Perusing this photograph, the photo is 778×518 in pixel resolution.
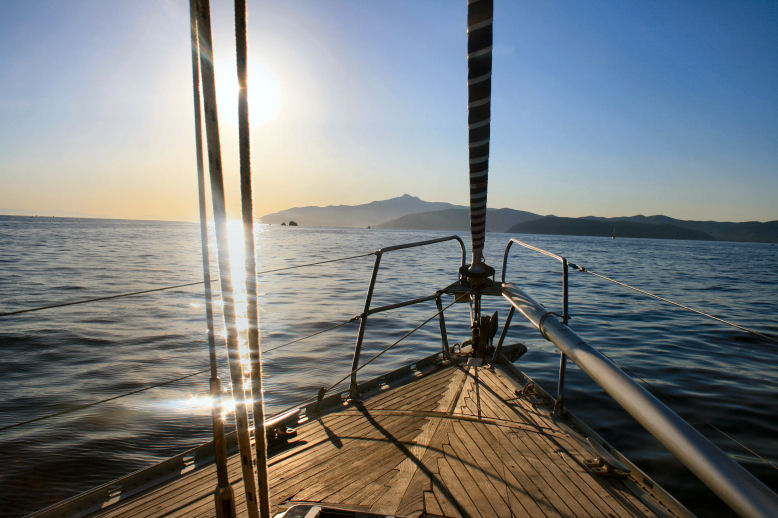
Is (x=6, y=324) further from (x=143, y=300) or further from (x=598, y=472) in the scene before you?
(x=598, y=472)

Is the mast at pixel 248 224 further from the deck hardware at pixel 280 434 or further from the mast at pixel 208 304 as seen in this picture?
the deck hardware at pixel 280 434

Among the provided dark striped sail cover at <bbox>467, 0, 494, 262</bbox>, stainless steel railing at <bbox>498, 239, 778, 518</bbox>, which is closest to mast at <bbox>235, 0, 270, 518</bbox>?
stainless steel railing at <bbox>498, 239, 778, 518</bbox>

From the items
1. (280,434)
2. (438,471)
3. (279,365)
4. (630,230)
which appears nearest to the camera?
(438,471)

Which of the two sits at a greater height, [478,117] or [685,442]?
[478,117]

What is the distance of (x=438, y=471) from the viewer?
3.58m

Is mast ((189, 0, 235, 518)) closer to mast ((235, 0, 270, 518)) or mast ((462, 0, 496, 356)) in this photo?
mast ((235, 0, 270, 518))

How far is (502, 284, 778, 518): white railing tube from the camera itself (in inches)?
60.2

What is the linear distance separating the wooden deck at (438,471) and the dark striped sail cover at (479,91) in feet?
8.86

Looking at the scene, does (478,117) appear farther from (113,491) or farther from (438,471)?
(113,491)

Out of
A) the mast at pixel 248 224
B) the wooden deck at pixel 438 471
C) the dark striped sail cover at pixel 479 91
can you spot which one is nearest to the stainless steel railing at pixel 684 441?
the wooden deck at pixel 438 471

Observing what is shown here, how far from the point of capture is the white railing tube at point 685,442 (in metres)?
1.53

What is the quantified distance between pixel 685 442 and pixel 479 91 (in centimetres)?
380

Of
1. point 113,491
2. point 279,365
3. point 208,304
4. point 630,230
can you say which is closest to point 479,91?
point 208,304

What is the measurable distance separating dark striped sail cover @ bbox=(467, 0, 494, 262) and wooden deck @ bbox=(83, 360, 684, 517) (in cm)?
270
